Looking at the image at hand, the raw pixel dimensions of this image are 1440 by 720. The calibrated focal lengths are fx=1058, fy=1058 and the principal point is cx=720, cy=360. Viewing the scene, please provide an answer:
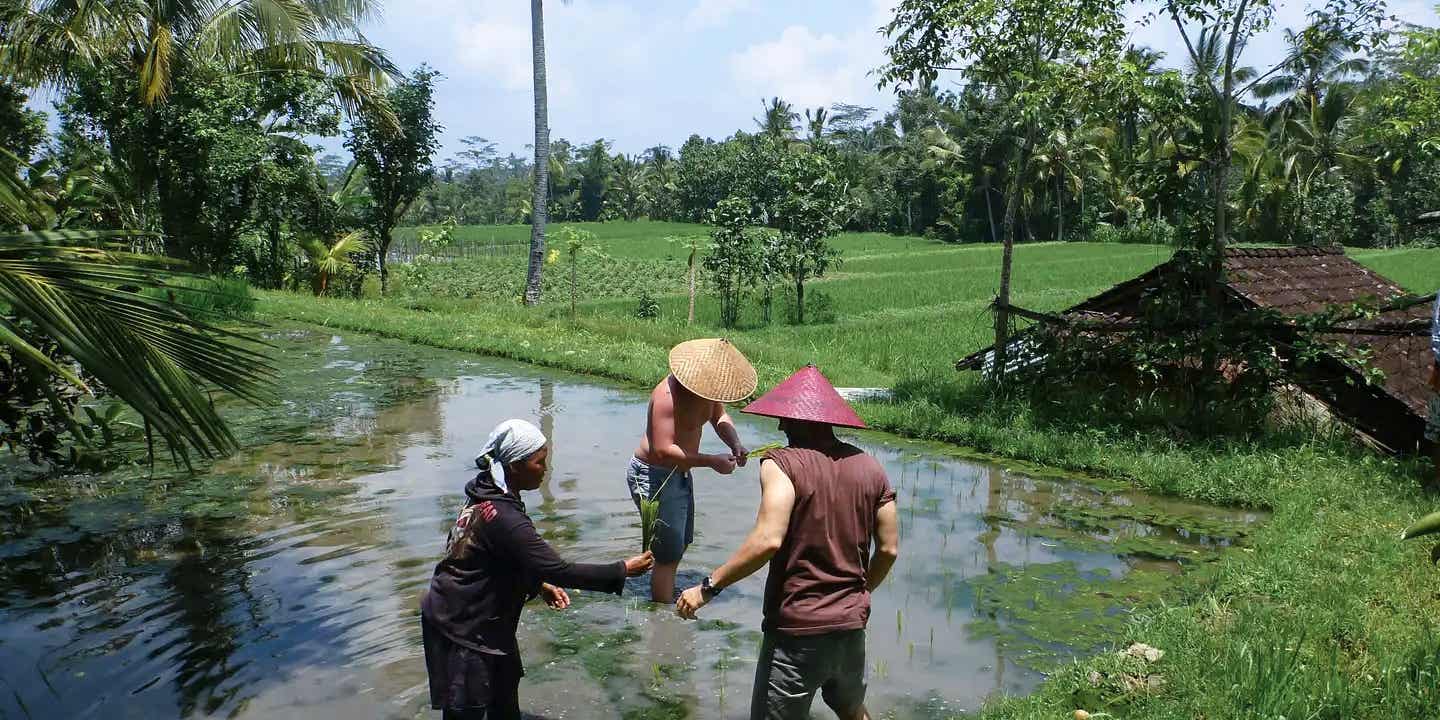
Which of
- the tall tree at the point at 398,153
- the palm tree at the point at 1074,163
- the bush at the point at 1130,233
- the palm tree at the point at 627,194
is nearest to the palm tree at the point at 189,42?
the tall tree at the point at 398,153

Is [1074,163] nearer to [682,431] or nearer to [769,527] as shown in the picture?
[682,431]

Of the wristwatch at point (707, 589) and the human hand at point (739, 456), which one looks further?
the human hand at point (739, 456)

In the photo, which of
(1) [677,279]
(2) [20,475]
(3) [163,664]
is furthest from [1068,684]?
(1) [677,279]

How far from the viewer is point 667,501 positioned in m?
5.17

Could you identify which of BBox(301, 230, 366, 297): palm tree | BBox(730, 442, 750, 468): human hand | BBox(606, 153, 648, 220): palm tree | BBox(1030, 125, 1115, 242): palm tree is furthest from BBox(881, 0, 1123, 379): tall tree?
BBox(606, 153, 648, 220): palm tree

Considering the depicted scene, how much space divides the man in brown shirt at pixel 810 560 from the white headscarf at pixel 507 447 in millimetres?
725

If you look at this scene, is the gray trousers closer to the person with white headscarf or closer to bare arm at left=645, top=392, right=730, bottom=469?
the person with white headscarf

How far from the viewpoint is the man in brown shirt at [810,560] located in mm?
3375

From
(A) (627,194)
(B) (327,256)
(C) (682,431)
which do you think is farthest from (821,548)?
(A) (627,194)

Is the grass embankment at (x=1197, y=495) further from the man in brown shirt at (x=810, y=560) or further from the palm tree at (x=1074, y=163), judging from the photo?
the palm tree at (x=1074, y=163)

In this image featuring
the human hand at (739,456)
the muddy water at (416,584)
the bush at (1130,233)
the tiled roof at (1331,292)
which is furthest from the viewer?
the bush at (1130,233)

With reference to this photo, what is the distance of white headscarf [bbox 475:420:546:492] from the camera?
3.49 metres

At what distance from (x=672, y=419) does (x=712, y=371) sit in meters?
0.31

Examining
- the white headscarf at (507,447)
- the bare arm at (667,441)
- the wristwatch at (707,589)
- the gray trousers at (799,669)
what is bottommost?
the gray trousers at (799,669)
